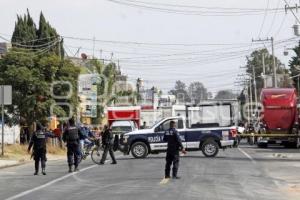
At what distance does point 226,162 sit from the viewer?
86.4ft

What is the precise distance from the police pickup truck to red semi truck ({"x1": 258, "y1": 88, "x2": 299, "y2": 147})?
13.5m

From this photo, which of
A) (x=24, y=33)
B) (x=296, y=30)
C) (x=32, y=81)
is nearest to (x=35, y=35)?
(x=24, y=33)

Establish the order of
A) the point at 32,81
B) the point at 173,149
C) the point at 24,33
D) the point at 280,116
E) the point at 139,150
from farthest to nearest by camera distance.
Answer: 1. the point at 24,33
2. the point at 280,116
3. the point at 32,81
4. the point at 139,150
5. the point at 173,149

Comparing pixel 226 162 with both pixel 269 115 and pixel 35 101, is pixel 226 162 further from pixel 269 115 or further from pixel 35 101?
pixel 269 115

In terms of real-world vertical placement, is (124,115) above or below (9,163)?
above

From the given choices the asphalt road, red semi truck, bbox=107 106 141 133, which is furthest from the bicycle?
red semi truck, bbox=107 106 141 133

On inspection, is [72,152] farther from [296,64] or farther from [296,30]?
[296,64]

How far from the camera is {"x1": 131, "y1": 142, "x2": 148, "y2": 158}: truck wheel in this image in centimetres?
3009

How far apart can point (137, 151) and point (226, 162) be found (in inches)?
206

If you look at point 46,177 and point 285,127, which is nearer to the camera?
point 46,177

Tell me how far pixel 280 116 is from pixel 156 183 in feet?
88.6

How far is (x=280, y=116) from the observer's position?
A: 142ft

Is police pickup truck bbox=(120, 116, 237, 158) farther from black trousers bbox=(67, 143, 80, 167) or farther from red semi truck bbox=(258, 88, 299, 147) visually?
red semi truck bbox=(258, 88, 299, 147)

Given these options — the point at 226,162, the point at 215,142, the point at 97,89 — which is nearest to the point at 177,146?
the point at 226,162
